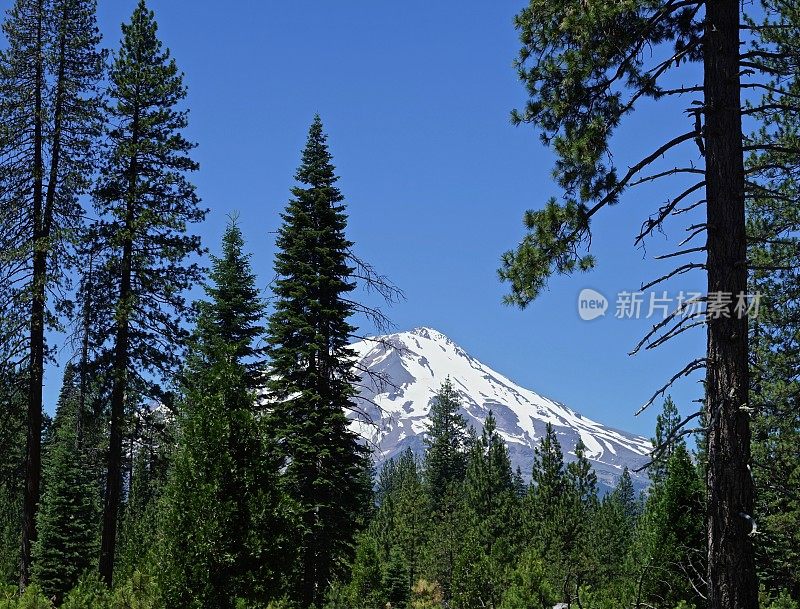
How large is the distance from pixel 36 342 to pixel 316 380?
7.90 metres

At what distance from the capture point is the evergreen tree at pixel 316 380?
20.5m

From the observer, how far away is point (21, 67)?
59.7 feet

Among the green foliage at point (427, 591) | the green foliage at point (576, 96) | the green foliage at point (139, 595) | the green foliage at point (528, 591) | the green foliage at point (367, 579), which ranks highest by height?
the green foliage at point (576, 96)

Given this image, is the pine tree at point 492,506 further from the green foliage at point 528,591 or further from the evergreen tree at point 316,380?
the evergreen tree at point 316,380

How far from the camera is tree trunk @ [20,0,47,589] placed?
1627cm

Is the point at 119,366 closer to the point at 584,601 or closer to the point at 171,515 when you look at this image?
the point at 171,515

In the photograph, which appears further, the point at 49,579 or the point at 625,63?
the point at 49,579

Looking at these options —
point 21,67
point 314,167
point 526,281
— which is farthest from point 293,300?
point 526,281

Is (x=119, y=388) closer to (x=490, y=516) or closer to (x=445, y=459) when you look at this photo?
(x=490, y=516)

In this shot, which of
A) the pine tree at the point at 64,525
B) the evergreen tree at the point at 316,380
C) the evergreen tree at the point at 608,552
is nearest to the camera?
the evergreen tree at the point at 316,380

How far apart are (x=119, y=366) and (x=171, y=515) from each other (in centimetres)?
830

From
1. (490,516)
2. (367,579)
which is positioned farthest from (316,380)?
(490,516)

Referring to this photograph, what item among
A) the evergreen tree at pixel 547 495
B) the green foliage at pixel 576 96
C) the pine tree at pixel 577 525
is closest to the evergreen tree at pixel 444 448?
the evergreen tree at pixel 547 495

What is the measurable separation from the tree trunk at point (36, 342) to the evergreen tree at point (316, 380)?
6.50 m
